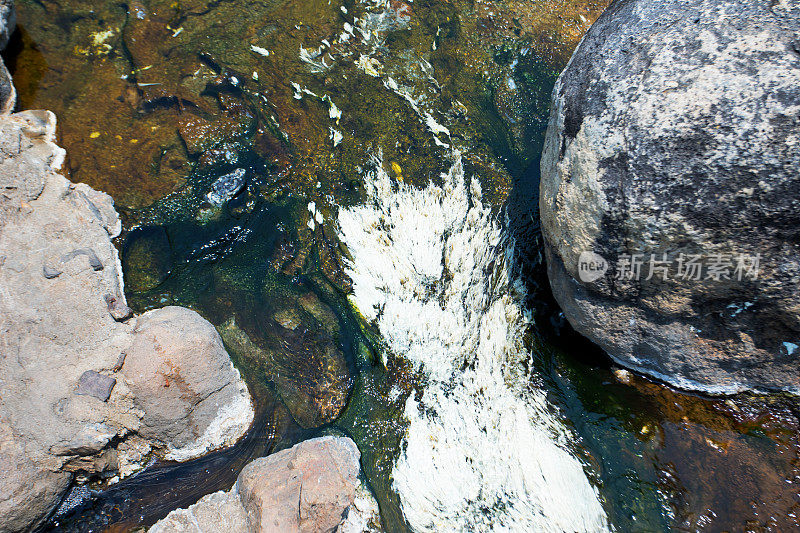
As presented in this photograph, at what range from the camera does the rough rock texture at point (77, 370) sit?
82.9 inches

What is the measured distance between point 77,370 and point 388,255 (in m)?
1.69

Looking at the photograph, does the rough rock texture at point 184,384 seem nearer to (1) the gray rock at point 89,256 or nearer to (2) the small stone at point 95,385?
(2) the small stone at point 95,385

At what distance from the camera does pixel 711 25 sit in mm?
1820

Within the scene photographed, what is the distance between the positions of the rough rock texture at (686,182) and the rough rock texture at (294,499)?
1.40 m

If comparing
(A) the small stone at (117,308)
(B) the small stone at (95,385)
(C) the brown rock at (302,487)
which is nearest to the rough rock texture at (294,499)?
(C) the brown rock at (302,487)

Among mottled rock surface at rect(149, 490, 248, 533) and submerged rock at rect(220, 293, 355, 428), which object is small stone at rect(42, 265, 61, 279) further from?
mottled rock surface at rect(149, 490, 248, 533)

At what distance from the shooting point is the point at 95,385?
218 centimetres

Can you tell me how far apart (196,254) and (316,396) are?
3.69 feet

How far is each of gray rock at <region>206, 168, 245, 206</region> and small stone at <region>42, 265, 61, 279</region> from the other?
34.9 inches

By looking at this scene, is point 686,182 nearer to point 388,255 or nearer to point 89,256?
point 388,255

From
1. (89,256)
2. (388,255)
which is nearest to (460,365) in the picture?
(388,255)

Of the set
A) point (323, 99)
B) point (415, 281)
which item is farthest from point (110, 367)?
point (323, 99)

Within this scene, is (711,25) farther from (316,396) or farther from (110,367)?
(110,367)

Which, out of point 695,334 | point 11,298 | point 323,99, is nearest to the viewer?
point 695,334
